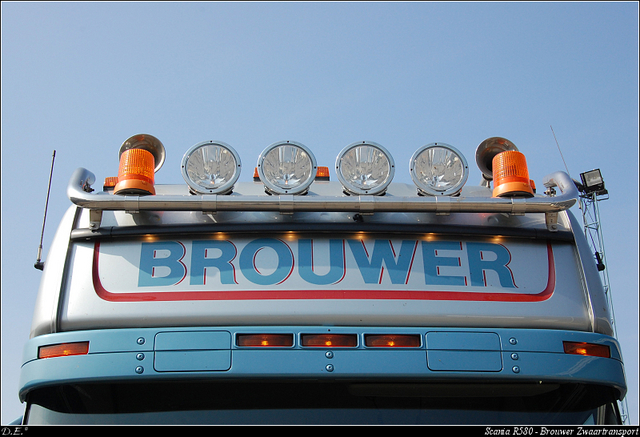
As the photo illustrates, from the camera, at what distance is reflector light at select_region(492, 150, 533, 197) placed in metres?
3.23

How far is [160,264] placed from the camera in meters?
3.03

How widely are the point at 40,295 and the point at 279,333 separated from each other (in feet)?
4.05

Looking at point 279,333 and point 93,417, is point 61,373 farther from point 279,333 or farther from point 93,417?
point 279,333

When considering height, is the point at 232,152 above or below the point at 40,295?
above

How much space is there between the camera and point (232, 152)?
3.27m

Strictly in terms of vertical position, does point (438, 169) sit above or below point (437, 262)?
above

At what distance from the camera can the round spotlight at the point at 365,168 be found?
3209 mm

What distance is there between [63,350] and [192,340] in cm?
60

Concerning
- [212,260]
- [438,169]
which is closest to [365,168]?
[438,169]

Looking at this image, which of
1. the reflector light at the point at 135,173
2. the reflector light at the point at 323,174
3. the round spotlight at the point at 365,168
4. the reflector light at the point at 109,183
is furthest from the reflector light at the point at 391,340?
the reflector light at the point at 109,183

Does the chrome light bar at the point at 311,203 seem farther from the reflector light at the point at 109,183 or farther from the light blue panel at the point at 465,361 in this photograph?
the light blue panel at the point at 465,361

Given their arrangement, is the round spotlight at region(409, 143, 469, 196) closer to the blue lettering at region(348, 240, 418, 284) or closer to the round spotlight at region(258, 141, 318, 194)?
the blue lettering at region(348, 240, 418, 284)

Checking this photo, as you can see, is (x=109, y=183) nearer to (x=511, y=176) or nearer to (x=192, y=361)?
(x=192, y=361)
